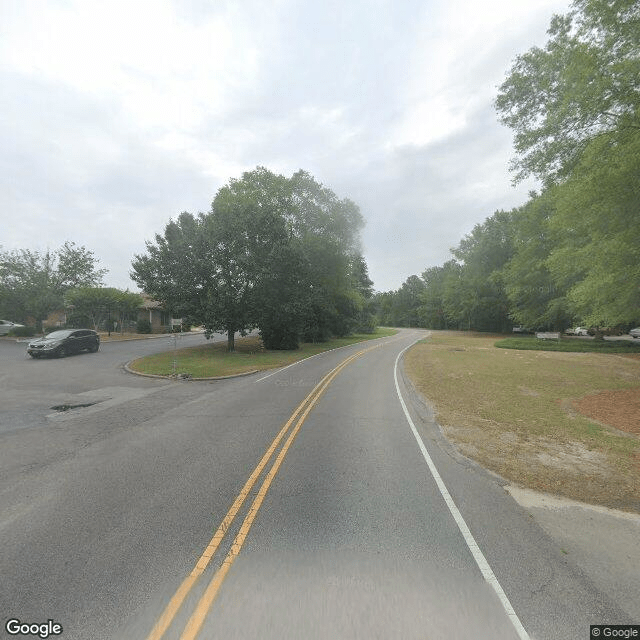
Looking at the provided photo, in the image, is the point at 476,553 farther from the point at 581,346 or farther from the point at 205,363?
the point at 581,346

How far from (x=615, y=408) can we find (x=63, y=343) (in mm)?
26666

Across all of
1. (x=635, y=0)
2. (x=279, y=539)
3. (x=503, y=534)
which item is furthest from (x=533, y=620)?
(x=635, y=0)

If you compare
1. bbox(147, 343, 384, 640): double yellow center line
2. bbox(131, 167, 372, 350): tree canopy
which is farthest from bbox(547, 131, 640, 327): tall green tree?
bbox(131, 167, 372, 350): tree canopy

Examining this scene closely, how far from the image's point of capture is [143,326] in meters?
41.0

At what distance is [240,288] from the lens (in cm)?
2411

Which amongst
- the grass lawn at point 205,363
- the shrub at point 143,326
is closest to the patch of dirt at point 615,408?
the grass lawn at point 205,363

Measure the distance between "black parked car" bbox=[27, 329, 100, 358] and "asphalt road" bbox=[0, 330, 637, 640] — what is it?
48.5 feet

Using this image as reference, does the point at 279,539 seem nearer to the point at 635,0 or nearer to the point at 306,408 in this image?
the point at 306,408

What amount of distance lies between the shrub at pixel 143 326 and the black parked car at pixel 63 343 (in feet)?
62.6

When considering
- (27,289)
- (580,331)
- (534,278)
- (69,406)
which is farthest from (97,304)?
(580,331)

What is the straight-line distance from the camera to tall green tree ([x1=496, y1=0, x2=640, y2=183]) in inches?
396

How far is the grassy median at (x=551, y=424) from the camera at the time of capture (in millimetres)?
5508

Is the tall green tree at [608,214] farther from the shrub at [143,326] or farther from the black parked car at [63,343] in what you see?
the shrub at [143,326]

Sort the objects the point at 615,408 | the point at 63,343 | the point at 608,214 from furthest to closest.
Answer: the point at 63,343 < the point at 608,214 < the point at 615,408
